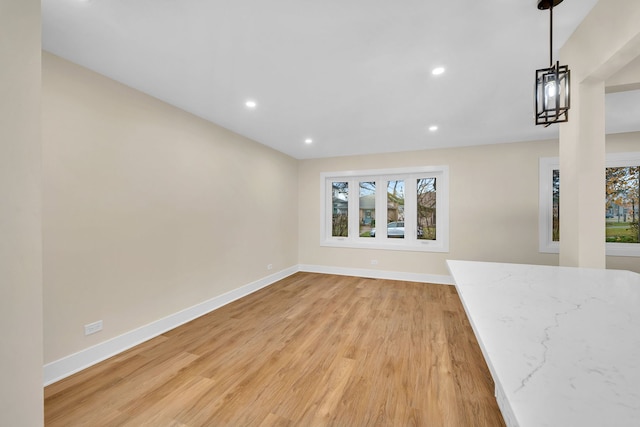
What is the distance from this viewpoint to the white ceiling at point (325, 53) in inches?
59.2

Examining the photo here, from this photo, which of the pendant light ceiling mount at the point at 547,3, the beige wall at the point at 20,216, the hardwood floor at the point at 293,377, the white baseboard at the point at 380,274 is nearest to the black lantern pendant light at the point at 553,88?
the pendant light ceiling mount at the point at 547,3

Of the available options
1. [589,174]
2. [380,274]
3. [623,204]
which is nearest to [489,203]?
[623,204]

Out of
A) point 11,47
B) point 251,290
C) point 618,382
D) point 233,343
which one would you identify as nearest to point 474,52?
point 618,382

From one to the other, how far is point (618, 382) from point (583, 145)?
1.71 metres

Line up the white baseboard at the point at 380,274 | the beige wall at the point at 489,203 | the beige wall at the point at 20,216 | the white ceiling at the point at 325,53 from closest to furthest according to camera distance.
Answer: the beige wall at the point at 20,216
the white ceiling at the point at 325,53
the beige wall at the point at 489,203
the white baseboard at the point at 380,274

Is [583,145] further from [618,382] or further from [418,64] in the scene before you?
[618,382]

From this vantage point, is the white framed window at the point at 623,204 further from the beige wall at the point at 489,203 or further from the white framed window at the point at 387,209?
the white framed window at the point at 387,209

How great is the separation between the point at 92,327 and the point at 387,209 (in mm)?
4465

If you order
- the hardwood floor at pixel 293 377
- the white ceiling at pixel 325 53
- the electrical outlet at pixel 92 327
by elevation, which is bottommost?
the hardwood floor at pixel 293 377

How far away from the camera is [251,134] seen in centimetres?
377

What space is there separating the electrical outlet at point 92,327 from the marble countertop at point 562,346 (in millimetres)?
2750

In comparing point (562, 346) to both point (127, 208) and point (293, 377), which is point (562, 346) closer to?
point (293, 377)

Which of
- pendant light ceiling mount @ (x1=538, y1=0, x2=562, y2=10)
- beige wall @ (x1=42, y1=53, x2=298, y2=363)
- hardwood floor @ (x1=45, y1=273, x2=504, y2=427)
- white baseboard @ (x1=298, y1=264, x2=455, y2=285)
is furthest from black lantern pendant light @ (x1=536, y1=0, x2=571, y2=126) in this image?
white baseboard @ (x1=298, y1=264, x2=455, y2=285)

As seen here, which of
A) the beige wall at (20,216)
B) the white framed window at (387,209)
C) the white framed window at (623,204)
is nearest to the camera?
the beige wall at (20,216)
